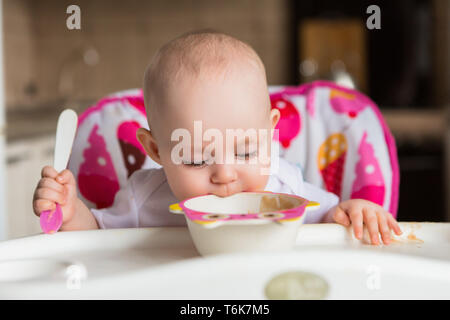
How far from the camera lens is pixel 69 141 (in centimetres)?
53

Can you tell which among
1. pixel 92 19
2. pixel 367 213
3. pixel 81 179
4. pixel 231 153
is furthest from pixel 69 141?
pixel 92 19

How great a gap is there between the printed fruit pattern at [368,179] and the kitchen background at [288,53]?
1.57m

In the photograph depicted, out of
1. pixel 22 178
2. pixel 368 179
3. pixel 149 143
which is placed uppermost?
pixel 149 143

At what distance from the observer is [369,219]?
0.58 metres

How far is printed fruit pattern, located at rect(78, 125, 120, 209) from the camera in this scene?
916mm

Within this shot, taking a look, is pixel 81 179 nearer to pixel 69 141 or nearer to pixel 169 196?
pixel 169 196

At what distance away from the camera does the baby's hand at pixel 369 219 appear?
22.3 inches

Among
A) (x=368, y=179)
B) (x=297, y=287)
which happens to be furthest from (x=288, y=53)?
(x=297, y=287)

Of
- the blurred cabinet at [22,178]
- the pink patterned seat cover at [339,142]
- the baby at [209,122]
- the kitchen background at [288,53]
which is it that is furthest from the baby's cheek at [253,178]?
the kitchen background at [288,53]

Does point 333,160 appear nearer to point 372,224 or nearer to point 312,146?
point 312,146

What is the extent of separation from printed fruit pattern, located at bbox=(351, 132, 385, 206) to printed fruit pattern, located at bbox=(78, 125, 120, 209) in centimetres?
39

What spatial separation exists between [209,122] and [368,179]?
462 mm

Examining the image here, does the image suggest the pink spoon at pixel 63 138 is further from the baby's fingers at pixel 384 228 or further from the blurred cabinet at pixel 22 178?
the blurred cabinet at pixel 22 178
